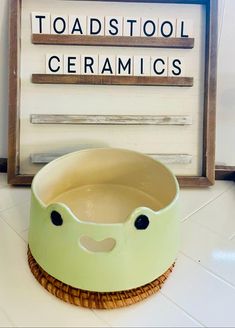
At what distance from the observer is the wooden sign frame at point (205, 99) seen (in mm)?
817

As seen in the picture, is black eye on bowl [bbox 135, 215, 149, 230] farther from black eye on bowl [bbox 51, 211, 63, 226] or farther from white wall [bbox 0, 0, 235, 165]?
white wall [bbox 0, 0, 235, 165]

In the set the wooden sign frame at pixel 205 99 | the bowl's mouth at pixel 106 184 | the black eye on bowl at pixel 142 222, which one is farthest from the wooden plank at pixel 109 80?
the black eye on bowl at pixel 142 222

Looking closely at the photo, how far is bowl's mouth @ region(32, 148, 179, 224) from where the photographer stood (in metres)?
0.75

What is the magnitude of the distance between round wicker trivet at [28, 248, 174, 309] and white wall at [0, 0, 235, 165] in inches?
17.6

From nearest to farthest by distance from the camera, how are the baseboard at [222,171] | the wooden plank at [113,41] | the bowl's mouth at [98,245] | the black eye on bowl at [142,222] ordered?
the black eye on bowl at [142,222] < the bowl's mouth at [98,245] < the wooden plank at [113,41] < the baseboard at [222,171]

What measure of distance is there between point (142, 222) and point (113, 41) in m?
0.44

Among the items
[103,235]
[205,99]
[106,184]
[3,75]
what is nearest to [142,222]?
[103,235]

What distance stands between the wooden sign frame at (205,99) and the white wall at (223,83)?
39 millimetres

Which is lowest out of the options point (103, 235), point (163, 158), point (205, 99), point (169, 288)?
point (169, 288)

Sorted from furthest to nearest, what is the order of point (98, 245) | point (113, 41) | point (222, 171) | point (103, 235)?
point (222, 171) → point (113, 41) → point (98, 245) → point (103, 235)

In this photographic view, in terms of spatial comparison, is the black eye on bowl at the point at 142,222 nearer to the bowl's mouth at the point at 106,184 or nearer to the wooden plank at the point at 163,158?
the bowl's mouth at the point at 106,184

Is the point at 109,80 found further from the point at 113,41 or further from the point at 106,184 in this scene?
the point at 106,184

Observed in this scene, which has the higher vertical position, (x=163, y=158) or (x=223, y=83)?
(x=223, y=83)

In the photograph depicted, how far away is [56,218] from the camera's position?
1.87 ft
